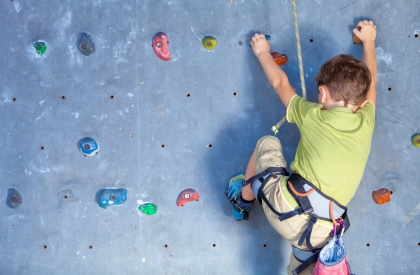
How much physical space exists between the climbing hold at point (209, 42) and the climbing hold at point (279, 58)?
9.6 inches

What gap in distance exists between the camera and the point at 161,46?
1.86 meters

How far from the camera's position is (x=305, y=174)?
150cm

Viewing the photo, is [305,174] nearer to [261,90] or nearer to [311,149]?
[311,149]

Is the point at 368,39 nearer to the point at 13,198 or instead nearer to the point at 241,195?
the point at 241,195

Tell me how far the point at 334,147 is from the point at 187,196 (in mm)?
706

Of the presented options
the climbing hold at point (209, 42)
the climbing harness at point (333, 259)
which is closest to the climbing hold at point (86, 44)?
the climbing hold at point (209, 42)

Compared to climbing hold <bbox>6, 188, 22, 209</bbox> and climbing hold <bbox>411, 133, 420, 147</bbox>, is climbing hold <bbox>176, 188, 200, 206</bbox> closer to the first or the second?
climbing hold <bbox>6, 188, 22, 209</bbox>

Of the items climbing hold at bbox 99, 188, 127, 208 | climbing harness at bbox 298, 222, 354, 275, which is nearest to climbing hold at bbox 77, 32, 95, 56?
climbing hold at bbox 99, 188, 127, 208

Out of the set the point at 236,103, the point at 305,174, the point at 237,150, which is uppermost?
the point at 236,103

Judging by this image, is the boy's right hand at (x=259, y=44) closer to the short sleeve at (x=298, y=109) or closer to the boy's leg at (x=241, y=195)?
the short sleeve at (x=298, y=109)

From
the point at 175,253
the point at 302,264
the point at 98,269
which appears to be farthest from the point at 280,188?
the point at 98,269

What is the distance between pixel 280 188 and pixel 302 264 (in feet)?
1.07

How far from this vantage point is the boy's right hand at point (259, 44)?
1.79m

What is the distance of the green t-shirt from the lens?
4.78ft
